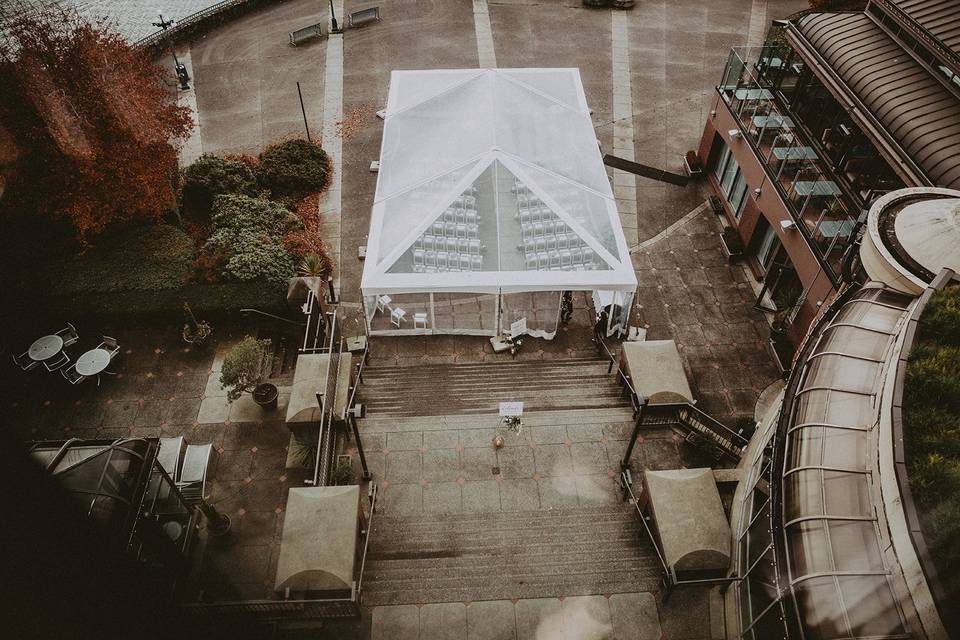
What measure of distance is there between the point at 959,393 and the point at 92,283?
2261 centimetres

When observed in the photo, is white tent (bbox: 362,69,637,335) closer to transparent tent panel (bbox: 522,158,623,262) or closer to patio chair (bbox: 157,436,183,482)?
transparent tent panel (bbox: 522,158,623,262)

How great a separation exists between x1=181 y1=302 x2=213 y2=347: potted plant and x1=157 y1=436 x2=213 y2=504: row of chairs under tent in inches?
165

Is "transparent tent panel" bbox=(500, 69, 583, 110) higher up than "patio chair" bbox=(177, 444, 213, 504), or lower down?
higher up

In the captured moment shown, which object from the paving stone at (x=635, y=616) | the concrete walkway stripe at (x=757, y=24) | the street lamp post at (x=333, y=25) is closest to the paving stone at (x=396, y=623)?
the paving stone at (x=635, y=616)

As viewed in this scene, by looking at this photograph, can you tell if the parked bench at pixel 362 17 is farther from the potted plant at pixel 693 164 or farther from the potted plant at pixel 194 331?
the potted plant at pixel 194 331

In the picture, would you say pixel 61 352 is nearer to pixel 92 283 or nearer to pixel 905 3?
pixel 92 283

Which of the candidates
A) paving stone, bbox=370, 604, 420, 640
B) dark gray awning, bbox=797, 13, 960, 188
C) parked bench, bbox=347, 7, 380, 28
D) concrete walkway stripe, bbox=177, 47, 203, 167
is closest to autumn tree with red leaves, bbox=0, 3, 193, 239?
concrete walkway stripe, bbox=177, 47, 203, 167

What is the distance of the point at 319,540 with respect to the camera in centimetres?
1216

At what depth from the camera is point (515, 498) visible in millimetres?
14375

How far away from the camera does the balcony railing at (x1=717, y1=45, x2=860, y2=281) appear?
16.6m

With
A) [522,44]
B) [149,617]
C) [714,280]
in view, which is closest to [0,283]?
[149,617]

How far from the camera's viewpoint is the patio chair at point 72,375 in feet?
55.0

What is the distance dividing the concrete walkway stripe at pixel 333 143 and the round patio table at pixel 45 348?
8.54 metres

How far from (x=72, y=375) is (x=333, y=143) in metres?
14.1
